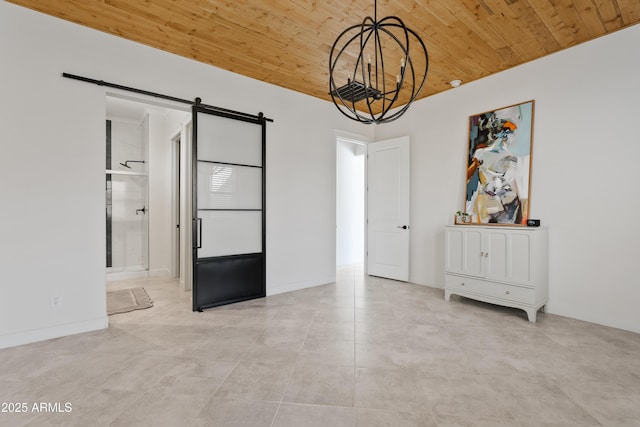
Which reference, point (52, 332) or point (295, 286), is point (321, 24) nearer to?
point (295, 286)

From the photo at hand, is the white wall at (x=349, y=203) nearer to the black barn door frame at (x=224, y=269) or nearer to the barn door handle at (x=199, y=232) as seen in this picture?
the black barn door frame at (x=224, y=269)

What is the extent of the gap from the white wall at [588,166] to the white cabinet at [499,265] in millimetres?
282

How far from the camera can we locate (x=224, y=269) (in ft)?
12.4

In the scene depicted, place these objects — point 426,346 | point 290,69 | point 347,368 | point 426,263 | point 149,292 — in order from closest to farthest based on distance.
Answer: point 347,368 < point 426,346 < point 290,69 < point 149,292 < point 426,263

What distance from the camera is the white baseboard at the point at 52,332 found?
2582mm

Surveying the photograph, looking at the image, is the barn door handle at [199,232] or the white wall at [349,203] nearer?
the barn door handle at [199,232]

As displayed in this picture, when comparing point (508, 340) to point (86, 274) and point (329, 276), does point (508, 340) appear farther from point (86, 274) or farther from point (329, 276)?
point (86, 274)

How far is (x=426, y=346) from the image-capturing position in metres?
2.63

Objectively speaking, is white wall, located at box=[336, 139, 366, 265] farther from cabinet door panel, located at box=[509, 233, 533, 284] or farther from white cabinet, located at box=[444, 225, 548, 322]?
cabinet door panel, located at box=[509, 233, 533, 284]

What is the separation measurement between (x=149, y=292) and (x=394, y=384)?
12.3ft

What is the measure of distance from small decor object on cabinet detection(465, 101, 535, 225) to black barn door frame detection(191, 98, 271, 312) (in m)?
2.88

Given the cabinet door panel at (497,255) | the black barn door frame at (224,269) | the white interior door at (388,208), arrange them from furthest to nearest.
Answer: the white interior door at (388,208)
the black barn door frame at (224,269)
the cabinet door panel at (497,255)

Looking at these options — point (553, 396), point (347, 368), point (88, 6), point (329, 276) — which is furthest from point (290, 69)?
point (553, 396)

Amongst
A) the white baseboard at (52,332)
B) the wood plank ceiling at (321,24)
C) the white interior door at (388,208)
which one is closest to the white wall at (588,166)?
the wood plank ceiling at (321,24)
